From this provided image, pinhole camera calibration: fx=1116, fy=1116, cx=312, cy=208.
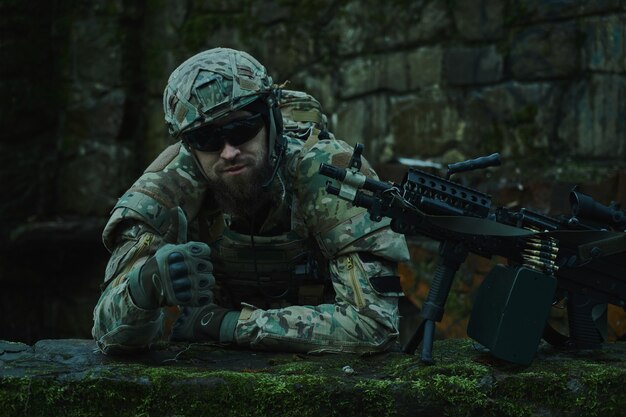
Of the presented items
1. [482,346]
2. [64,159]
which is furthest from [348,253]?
[64,159]

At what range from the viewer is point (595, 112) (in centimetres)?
614

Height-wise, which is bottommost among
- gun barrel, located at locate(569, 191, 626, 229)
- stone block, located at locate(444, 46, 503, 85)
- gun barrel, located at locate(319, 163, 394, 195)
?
gun barrel, located at locate(569, 191, 626, 229)

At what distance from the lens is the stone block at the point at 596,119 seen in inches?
239

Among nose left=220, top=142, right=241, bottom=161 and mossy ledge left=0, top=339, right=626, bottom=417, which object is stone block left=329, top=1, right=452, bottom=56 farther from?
mossy ledge left=0, top=339, right=626, bottom=417

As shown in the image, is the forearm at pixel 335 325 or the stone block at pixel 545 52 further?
the stone block at pixel 545 52

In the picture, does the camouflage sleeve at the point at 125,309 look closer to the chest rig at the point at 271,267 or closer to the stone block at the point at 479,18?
the chest rig at the point at 271,267

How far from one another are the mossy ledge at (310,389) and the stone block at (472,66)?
9.53ft

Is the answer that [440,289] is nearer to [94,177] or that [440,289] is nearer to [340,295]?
[340,295]

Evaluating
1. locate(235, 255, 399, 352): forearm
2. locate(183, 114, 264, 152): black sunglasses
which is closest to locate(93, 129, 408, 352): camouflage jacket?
locate(235, 255, 399, 352): forearm

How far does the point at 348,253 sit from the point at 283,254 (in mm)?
350

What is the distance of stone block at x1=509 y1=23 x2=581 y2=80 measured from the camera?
616 cm

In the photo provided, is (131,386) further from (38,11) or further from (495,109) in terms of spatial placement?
(38,11)

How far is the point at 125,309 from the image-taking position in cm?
369

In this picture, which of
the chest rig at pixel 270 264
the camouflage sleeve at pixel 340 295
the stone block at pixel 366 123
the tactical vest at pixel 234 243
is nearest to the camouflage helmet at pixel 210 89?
the tactical vest at pixel 234 243
